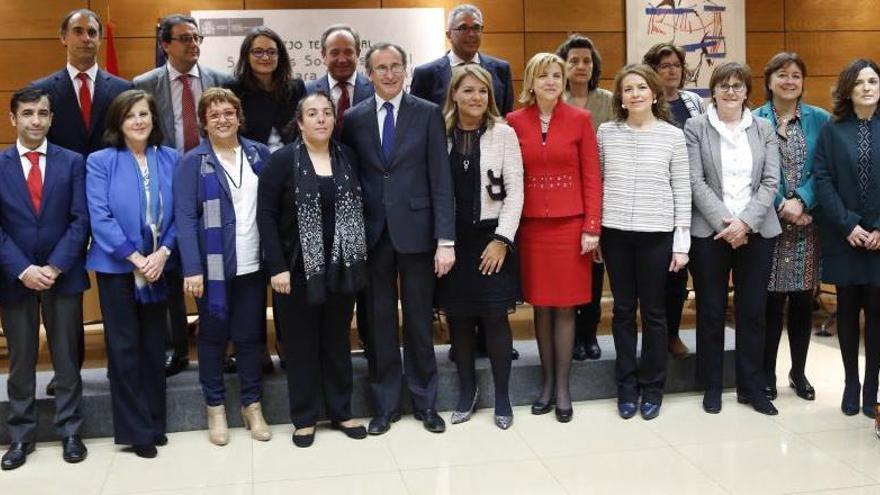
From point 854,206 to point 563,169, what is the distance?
50.7 inches

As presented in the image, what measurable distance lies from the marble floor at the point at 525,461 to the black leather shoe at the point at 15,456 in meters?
0.04

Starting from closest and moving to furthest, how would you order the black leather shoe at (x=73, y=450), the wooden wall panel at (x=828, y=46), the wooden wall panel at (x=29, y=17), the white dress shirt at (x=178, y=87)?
the black leather shoe at (x=73, y=450), the white dress shirt at (x=178, y=87), the wooden wall panel at (x=29, y=17), the wooden wall panel at (x=828, y=46)

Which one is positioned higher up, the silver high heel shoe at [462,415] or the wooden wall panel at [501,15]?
the wooden wall panel at [501,15]

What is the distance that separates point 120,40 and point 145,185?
3595 mm

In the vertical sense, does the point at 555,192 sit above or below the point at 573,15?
below

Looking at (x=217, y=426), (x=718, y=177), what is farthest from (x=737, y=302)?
(x=217, y=426)

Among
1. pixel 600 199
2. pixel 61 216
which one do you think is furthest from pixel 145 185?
pixel 600 199

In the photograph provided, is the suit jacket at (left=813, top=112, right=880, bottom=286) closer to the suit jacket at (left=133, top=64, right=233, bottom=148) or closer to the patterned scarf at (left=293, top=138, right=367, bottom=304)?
the patterned scarf at (left=293, top=138, right=367, bottom=304)

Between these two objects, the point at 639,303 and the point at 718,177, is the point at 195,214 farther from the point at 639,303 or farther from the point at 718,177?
the point at 718,177

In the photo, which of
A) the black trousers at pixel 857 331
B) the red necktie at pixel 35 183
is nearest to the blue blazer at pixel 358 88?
the red necktie at pixel 35 183

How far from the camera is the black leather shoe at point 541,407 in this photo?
13.4 feet

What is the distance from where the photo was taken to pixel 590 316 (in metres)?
4.37

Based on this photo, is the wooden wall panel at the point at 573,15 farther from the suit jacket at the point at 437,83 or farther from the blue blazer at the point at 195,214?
the blue blazer at the point at 195,214

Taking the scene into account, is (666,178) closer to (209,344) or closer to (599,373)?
(599,373)
